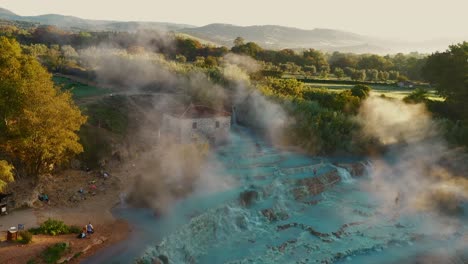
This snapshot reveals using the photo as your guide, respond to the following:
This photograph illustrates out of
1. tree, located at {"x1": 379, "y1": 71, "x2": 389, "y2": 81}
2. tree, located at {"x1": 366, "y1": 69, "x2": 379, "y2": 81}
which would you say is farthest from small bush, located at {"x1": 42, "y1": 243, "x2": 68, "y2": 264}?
tree, located at {"x1": 379, "y1": 71, "x2": 389, "y2": 81}

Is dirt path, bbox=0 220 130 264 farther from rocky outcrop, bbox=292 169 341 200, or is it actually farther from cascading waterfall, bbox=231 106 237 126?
cascading waterfall, bbox=231 106 237 126

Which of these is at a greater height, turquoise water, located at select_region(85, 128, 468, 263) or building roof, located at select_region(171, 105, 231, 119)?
building roof, located at select_region(171, 105, 231, 119)

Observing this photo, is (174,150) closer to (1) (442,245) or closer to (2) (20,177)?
(2) (20,177)

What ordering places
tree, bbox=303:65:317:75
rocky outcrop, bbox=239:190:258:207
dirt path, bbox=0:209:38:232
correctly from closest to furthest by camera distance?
1. dirt path, bbox=0:209:38:232
2. rocky outcrop, bbox=239:190:258:207
3. tree, bbox=303:65:317:75

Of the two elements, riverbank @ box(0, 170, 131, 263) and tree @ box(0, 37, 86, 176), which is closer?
riverbank @ box(0, 170, 131, 263)

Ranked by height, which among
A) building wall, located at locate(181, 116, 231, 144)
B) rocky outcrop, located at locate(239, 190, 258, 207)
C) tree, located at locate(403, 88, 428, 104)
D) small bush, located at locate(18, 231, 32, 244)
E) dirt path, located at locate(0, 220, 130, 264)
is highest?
tree, located at locate(403, 88, 428, 104)

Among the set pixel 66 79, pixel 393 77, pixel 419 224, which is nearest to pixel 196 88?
pixel 66 79

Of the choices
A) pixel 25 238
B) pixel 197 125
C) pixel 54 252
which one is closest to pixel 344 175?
pixel 197 125
